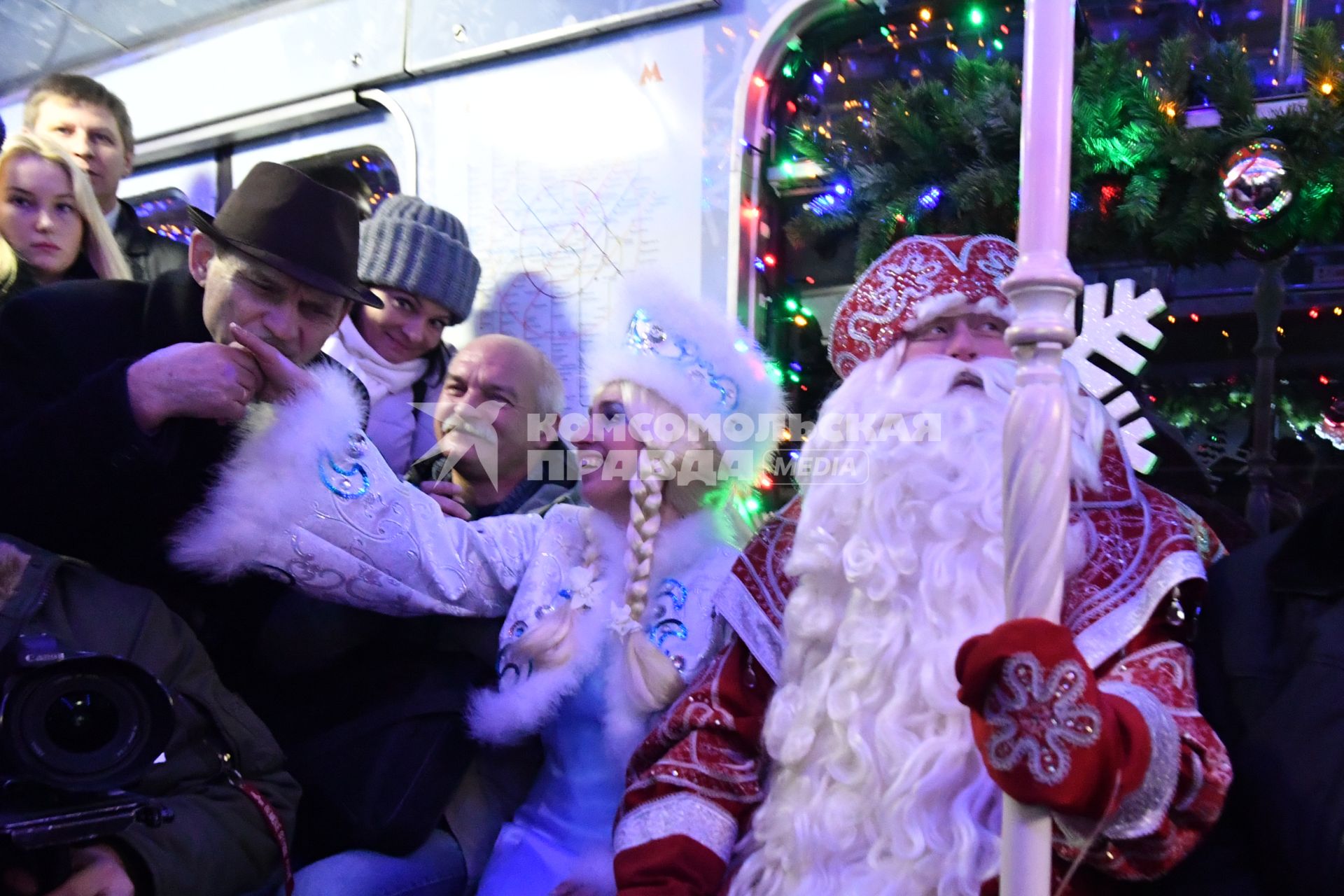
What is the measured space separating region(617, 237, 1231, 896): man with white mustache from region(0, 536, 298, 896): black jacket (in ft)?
1.92

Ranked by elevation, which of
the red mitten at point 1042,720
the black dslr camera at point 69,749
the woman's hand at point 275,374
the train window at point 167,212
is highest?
the train window at point 167,212

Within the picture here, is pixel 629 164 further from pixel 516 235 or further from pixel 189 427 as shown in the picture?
pixel 189 427

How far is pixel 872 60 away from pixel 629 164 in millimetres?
742

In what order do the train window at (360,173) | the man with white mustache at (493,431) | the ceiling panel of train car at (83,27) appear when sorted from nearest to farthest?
the man with white mustache at (493,431) → the train window at (360,173) → the ceiling panel of train car at (83,27)

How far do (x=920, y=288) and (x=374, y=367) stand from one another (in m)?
1.59

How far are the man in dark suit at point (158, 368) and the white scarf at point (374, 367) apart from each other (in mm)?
619

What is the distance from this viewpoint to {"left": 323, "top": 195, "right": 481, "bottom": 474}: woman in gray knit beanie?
2.87 meters

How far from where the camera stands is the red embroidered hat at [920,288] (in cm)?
186

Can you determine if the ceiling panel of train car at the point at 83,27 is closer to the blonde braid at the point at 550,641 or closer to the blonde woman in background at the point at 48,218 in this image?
the blonde woman in background at the point at 48,218

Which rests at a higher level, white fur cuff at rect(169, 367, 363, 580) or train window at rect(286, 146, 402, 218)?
train window at rect(286, 146, 402, 218)

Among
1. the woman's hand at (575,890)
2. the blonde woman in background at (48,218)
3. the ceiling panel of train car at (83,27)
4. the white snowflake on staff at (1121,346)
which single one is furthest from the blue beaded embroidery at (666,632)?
the ceiling panel of train car at (83,27)

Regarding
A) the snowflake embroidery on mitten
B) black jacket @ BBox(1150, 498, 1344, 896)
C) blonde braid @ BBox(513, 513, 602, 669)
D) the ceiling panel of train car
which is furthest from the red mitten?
the ceiling panel of train car

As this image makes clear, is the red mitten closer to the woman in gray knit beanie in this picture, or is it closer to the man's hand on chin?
the man's hand on chin

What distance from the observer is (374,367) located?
2877 mm
